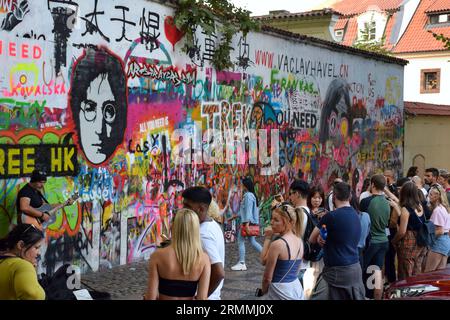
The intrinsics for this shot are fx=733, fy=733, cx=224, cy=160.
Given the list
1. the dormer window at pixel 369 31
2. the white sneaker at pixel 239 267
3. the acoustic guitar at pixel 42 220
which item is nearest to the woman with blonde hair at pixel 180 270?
the acoustic guitar at pixel 42 220

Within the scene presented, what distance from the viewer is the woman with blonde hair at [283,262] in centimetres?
687

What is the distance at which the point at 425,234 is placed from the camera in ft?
34.1

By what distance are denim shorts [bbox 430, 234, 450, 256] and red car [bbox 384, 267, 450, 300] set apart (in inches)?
76.6

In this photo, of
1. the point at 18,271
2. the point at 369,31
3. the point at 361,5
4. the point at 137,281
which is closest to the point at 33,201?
the point at 137,281

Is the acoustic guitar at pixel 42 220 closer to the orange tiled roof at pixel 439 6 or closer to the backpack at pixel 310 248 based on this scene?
the backpack at pixel 310 248

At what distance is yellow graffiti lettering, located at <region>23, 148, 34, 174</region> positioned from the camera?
10594 mm

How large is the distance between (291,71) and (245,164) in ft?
10.4

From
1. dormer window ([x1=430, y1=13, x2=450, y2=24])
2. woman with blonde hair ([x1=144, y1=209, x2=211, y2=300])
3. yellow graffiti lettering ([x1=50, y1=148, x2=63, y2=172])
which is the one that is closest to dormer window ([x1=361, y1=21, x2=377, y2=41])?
dormer window ([x1=430, y1=13, x2=450, y2=24])

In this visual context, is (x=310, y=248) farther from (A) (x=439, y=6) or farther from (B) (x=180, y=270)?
(A) (x=439, y=6)

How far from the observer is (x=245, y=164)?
16.2m

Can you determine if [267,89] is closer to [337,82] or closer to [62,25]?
[337,82]

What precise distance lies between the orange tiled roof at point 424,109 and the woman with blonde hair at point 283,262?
19307mm

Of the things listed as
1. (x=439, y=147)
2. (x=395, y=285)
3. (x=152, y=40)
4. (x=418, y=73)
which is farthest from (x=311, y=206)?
(x=418, y=73)

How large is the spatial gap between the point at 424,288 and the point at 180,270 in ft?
11.8
